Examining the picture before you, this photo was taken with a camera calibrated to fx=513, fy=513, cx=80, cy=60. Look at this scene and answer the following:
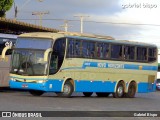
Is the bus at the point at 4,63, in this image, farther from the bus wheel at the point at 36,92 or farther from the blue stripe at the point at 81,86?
the blue stripe at the point at 81,86

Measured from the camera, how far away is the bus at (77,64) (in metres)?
25.6

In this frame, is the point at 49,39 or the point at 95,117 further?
the point at 49,39

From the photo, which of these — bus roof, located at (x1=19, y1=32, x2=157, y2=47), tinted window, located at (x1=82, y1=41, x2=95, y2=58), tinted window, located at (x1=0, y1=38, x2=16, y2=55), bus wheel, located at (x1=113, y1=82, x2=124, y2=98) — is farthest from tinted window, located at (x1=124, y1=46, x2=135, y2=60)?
tinted window, located at (x1=0, y1=38, x2=16, y2=55)

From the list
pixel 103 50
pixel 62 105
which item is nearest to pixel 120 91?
pixel 103 50

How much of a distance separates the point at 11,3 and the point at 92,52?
17.7m

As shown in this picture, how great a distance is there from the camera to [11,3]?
4372 cm

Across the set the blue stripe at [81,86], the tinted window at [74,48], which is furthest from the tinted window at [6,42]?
the tinted window at [74,48]

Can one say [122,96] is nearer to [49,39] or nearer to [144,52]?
[144,52]

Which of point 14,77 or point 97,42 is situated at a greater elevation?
point 97,42

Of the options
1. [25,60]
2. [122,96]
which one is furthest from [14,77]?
[122,96]

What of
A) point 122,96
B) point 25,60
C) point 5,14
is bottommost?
point 122,96

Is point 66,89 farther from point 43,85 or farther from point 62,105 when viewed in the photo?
point 62,105

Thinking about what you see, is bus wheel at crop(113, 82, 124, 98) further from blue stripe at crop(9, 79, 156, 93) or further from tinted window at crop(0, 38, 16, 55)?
tinted window at crop(0, 38, 16, 55)

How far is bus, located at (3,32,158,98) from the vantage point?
84.0 ft
